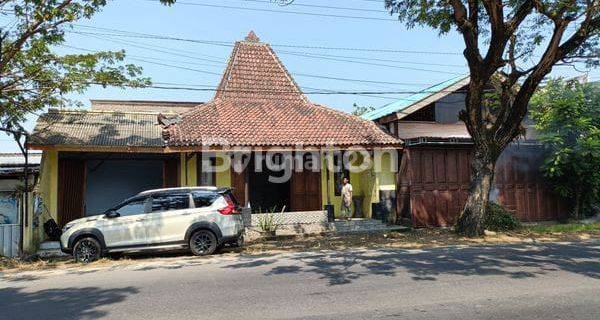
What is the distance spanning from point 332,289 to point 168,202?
5.93 m

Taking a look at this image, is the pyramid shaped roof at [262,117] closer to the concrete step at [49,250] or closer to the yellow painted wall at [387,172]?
the yellow painted wall at [387,172]

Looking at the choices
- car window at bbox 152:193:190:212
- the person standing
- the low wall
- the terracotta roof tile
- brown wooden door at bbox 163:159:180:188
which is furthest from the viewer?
brown wooden door at bbox 163:159:180:188

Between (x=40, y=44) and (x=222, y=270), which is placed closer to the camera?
(x=222, y=270)

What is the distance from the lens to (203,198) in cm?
1165

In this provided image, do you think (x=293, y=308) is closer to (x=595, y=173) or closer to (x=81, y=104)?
(x=81, y=104)

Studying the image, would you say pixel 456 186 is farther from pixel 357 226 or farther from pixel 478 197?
pixel 357 226

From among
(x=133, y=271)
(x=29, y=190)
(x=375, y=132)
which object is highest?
(x=375, y=132)

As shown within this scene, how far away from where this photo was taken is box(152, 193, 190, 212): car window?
454 inches

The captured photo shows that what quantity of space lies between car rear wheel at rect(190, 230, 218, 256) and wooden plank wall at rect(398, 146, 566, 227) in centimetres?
788

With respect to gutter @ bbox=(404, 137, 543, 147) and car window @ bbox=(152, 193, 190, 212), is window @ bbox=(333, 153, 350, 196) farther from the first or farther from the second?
car window @ bbox=(152, 193, 190, 212)

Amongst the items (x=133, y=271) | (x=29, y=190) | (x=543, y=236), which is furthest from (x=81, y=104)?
(x=543, y=236)

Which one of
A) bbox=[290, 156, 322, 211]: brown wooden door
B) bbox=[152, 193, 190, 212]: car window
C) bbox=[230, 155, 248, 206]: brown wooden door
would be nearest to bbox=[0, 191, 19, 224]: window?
bbox=[152, 193, 190, 212]: car window

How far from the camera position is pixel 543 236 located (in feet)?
45.2

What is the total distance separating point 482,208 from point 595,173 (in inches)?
254
